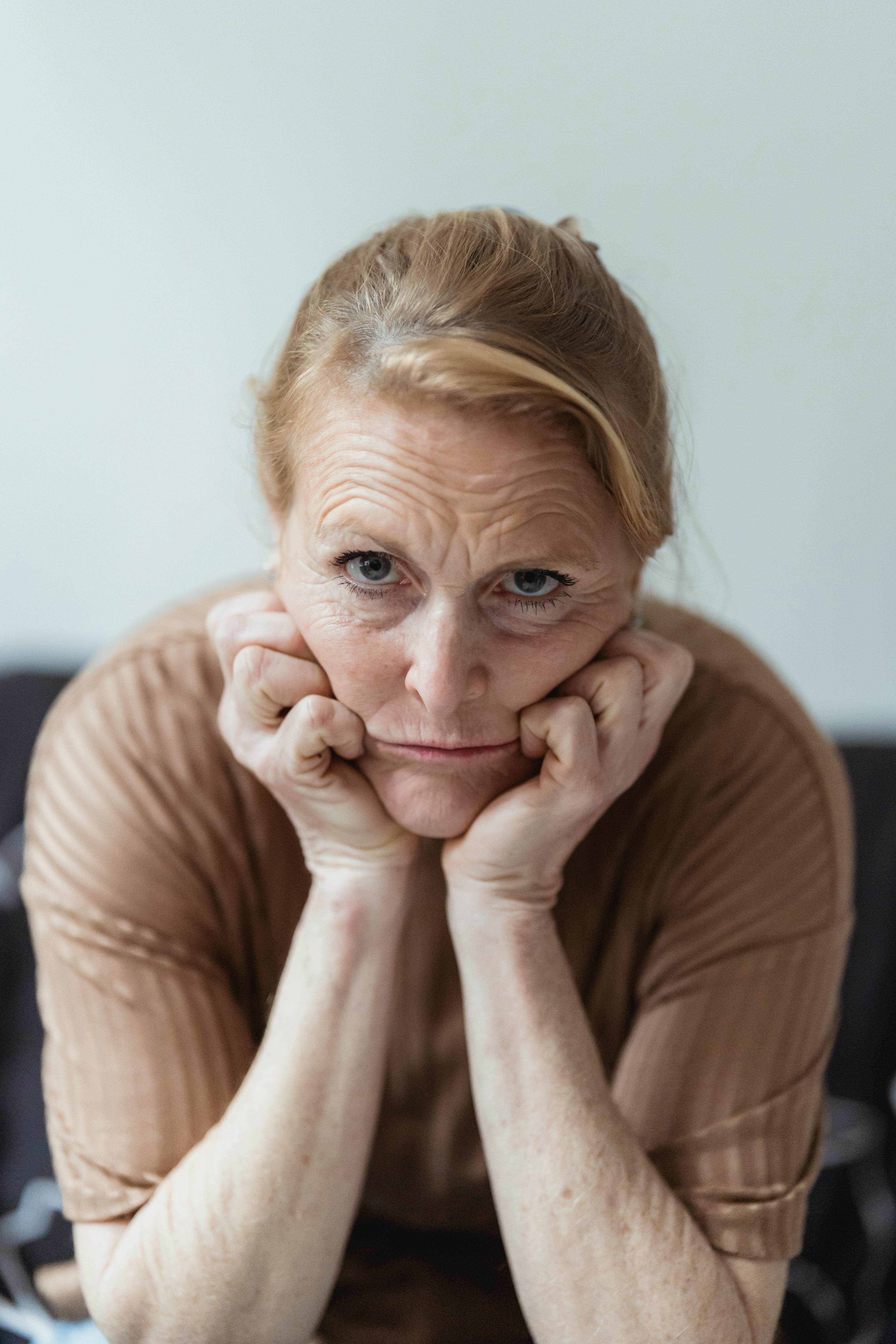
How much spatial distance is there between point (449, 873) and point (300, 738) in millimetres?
215

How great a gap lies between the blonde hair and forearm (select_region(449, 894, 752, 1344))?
43 centimetres

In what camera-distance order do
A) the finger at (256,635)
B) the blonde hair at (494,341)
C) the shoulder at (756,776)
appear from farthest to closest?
the shoulder at (756,776) → the finger at (256,635) → the blonde hair at (494,341)

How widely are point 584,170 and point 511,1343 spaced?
1542mm

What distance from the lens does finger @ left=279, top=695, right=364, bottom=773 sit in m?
1.09

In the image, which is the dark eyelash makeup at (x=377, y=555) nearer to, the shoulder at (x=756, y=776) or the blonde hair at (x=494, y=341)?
the blonde hair at (x=494, y=341)

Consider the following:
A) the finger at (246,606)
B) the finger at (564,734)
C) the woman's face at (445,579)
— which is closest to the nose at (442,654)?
the woman's face at (445,579)

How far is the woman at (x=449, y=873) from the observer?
3.18 feet

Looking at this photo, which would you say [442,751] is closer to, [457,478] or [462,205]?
[457,478]

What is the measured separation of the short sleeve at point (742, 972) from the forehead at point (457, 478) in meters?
0.43

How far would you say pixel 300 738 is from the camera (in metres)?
1.10

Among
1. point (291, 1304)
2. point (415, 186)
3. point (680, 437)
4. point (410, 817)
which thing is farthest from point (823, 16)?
point (291, 1304)

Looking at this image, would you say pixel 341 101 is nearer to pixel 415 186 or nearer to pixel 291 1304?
pixel 415 186

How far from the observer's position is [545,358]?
928mm

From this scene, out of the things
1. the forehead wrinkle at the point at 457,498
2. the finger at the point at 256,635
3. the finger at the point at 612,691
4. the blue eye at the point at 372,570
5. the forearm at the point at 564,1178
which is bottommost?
the forearm at the point at 564,1178
